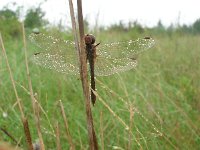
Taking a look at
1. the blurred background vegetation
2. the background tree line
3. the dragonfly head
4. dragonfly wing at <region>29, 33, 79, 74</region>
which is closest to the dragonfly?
dragonfly wing at <region>29, 33, 79, 74</region>

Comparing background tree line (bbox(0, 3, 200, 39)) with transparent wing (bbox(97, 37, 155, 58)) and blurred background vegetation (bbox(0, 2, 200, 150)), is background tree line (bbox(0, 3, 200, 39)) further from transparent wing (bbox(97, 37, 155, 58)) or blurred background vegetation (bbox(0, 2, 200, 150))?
transparent wing (bbox(97, 37, 155, 58))

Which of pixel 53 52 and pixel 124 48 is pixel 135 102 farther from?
pixel 53 52

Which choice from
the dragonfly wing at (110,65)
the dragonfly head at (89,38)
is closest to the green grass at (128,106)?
the dragonfly wing at (110,65)

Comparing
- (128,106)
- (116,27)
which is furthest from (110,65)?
(116,27)

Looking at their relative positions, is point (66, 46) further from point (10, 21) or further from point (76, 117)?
point (10, 21)

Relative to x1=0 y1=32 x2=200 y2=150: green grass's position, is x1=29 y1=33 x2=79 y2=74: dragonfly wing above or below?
above
